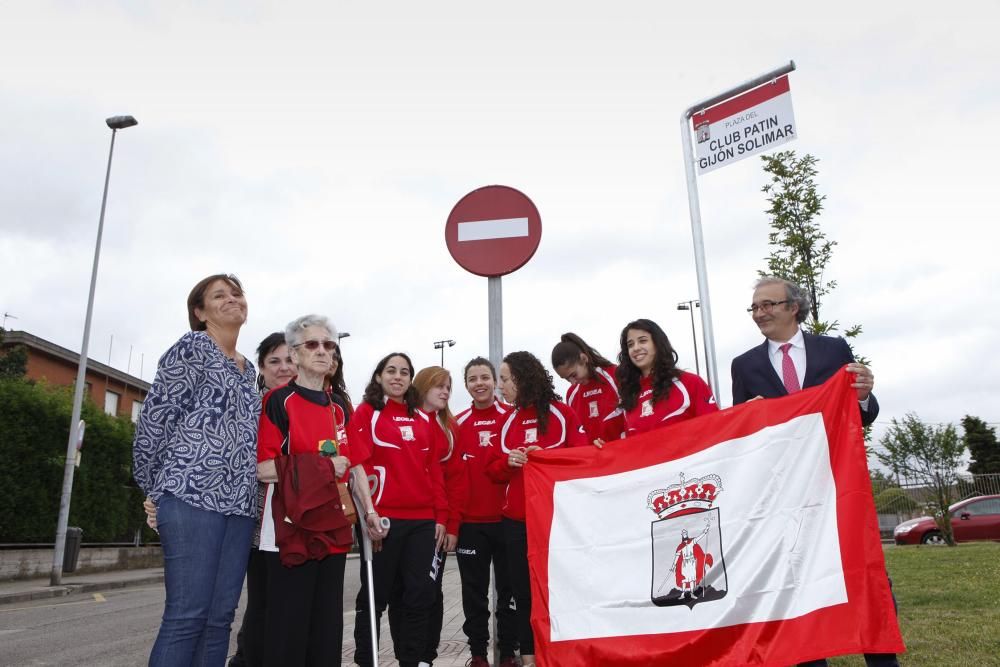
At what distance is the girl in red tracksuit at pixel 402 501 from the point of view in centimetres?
507

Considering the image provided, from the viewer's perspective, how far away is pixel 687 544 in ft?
13.7

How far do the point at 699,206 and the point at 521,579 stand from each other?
10.2ft

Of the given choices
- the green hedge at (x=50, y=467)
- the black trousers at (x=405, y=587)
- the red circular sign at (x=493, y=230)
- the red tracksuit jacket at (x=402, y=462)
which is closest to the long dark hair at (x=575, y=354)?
the red circular sign at (x=493, y=230)

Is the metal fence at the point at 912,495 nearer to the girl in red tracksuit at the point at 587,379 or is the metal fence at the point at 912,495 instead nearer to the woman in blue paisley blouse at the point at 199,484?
the girl in red tracksuit at the point at 587,379

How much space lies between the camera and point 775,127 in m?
5.75

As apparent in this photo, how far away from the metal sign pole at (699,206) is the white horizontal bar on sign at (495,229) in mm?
1327

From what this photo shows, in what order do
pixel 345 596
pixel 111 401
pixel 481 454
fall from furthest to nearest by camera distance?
pixel 111 401, pixel 345 596, pixel 481 454

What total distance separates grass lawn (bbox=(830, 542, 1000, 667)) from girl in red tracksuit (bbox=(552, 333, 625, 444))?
2361 mm

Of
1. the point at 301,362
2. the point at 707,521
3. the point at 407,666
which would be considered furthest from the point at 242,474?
the point at 707,521

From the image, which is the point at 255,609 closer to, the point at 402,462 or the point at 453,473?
the point at 402,462

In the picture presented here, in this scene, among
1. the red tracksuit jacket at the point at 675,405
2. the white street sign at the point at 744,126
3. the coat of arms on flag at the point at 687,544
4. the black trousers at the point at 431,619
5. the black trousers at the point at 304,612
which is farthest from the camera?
the white street sign at the point at 744,126

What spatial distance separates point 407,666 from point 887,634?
280cm

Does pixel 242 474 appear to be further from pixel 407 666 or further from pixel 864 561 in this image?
pixel 864 561

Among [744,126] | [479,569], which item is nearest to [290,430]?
[479,569]
